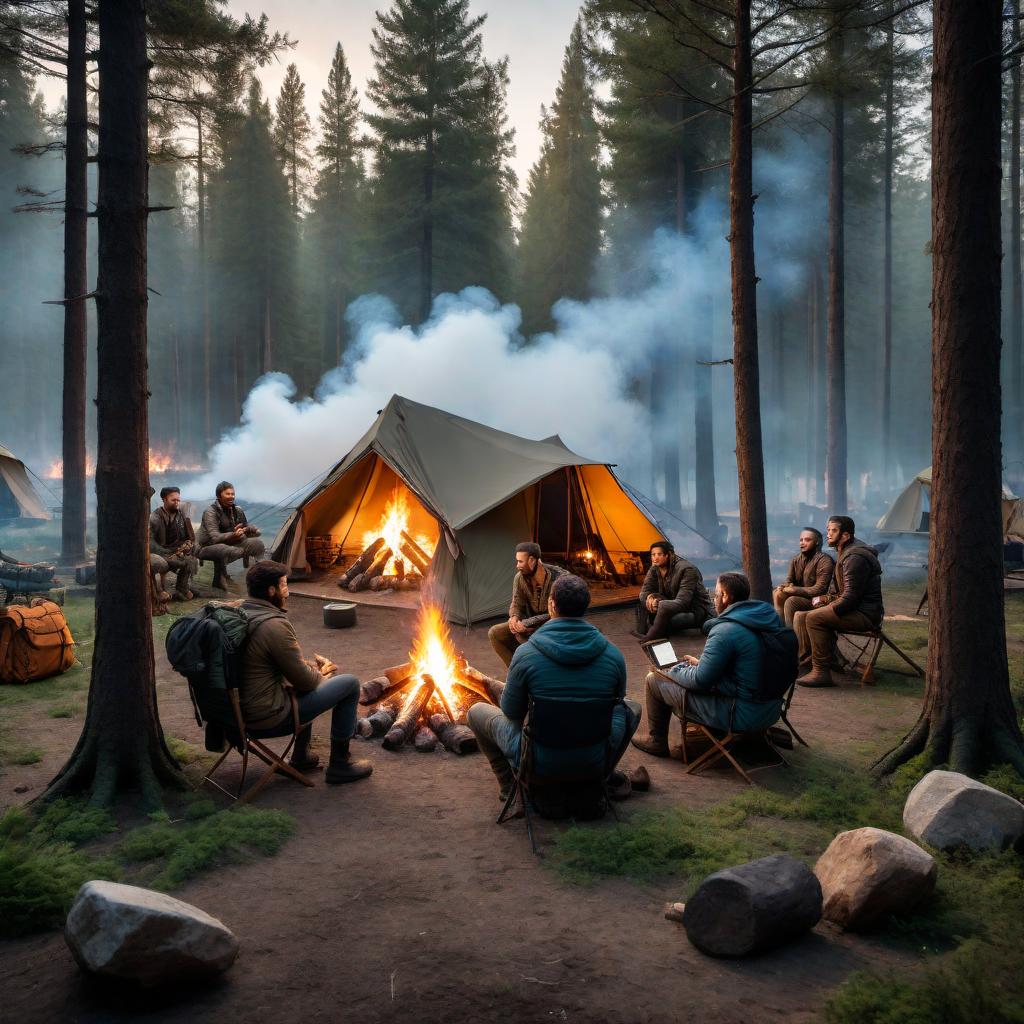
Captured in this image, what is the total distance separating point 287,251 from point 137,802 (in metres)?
31.4

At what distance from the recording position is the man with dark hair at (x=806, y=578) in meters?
7.51

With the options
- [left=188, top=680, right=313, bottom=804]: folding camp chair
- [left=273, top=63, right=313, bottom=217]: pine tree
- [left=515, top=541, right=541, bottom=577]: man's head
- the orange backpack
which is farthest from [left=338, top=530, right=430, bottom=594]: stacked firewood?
[left=273, top=63, right=313, bottom=217]: pine tree

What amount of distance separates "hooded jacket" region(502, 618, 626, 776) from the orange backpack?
4924 millimetres

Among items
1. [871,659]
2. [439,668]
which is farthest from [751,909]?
[871,659]

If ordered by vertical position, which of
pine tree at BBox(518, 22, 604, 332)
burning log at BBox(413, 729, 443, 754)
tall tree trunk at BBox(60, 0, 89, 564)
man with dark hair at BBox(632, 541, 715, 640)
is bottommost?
burning log at BBox(413, 729, 443, 754)

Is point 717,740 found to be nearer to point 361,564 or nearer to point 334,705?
point 334,705

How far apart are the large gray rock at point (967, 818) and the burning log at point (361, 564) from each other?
880cm

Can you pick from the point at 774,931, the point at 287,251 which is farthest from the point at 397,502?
the point at 287,251

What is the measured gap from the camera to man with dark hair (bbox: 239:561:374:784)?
4.56m

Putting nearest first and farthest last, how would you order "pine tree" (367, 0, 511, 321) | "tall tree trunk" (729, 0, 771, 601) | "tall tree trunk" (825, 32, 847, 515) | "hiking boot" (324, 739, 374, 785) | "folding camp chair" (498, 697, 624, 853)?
"folding camp chair" (498, 697, 624, 853) < "hiking boot" (324, 739, 374, 785) < "tall tree trunk" (729, 0, 771, 601) < "tall tree trunk" (825, 32, 847, 515) < "pine tree" (367, 0, 511, 321)

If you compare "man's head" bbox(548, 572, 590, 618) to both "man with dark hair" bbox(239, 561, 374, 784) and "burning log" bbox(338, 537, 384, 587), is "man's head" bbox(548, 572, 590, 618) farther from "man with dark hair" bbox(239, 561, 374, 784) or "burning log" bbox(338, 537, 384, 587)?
"burning log" bbox(338, 537, 384, 587)

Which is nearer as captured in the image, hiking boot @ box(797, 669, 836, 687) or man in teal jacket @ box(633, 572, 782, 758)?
man in teal jacket @ box(633, 572, 782, 758)

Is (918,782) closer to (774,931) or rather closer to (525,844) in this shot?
(774,931)

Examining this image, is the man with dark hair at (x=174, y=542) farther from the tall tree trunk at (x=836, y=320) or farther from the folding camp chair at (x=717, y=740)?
the tall tree trunk at (x=836, y=320)
